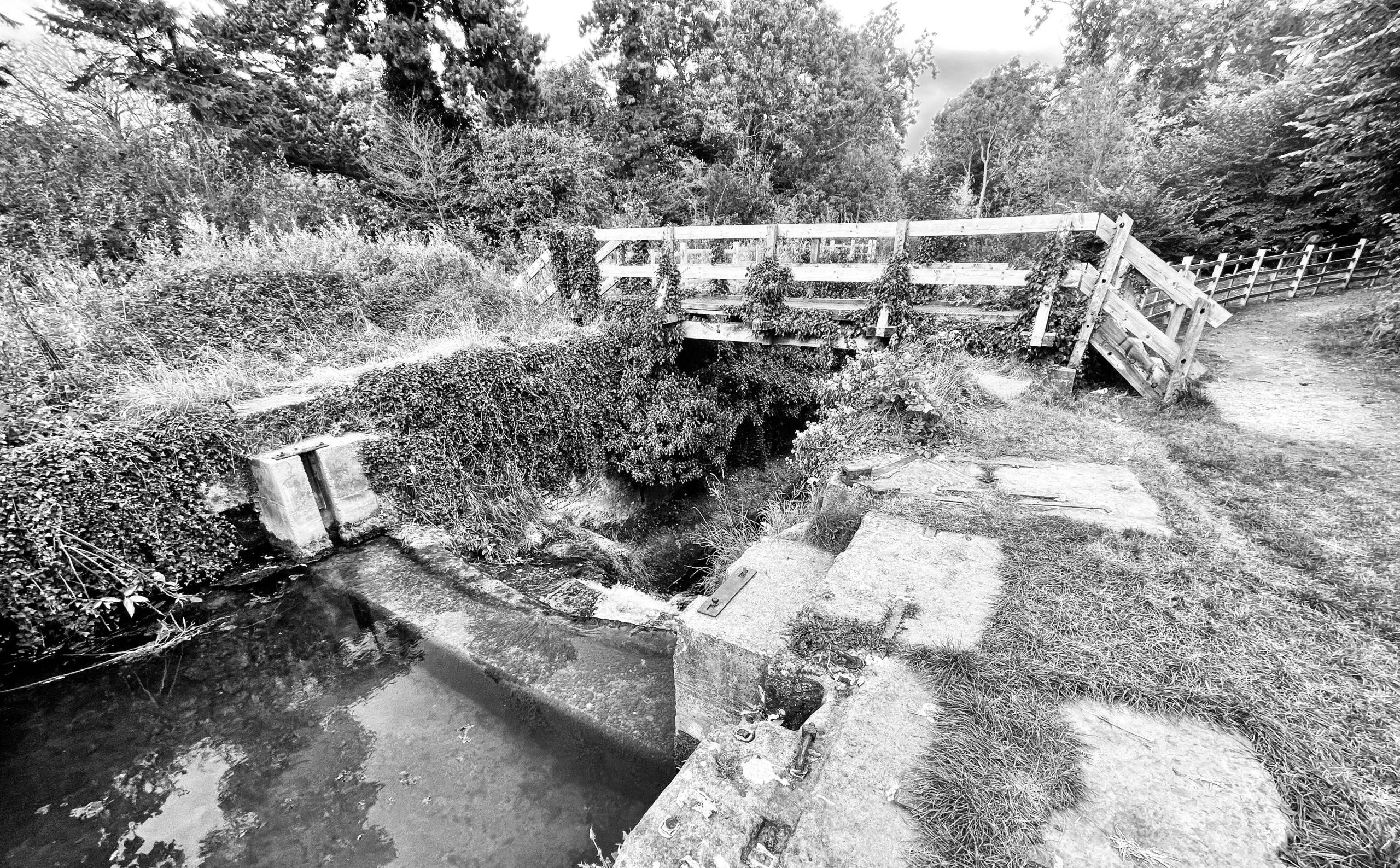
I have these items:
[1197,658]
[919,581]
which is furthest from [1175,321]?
[919,581]

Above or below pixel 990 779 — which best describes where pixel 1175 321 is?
above

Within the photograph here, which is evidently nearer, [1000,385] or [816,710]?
[816,710]

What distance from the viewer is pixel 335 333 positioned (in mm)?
6668

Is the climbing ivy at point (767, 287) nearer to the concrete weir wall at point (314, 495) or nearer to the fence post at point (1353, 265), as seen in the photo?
the concrete weir wall at point (314, 495)

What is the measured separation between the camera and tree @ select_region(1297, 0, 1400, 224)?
5.47 metres

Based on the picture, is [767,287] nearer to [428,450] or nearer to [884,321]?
[884,321]

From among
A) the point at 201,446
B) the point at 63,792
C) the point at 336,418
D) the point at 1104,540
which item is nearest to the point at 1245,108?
the point at 1104,540

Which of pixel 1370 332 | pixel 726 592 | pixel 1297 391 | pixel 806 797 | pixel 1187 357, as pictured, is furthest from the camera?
pixel 1370 332

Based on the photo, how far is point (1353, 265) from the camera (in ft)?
38.0

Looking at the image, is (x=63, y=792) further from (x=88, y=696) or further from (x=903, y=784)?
(x=903, y=784)

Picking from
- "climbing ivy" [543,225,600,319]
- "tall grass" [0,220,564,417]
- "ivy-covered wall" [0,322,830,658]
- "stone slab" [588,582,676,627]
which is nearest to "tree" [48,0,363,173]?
"tall grass" [0,220,564,417]

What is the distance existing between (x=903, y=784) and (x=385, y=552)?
4543 mm

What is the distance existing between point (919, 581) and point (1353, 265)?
17.3m

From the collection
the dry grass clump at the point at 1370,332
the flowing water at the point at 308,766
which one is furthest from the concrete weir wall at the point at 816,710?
the dry grass clump at the point at 1370,332
